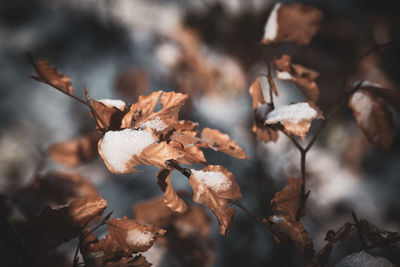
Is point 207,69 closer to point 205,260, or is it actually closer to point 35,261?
point 205,260

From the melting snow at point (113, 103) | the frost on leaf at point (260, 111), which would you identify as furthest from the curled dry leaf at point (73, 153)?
the frost on leaf at point (260, 111)

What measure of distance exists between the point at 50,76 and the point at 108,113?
0.25 ft

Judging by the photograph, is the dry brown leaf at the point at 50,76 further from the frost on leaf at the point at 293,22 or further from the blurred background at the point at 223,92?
the blurred background at the point at 223,92

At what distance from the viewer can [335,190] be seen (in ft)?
4.83

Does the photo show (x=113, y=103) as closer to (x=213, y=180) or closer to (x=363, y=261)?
(x=213, y=180)

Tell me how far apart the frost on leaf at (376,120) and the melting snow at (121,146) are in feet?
1.04

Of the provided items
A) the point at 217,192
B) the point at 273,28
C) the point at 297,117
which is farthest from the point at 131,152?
the point at 273,28

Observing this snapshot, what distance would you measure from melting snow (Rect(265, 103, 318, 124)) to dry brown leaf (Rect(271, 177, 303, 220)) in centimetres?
9

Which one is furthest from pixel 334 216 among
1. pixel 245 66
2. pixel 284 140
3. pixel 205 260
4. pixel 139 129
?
pixel 139 129

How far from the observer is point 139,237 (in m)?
0.33

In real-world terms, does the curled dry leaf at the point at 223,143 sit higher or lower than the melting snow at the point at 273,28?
lower

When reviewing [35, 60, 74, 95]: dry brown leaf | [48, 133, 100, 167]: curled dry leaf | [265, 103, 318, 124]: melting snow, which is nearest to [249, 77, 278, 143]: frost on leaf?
[265, 103, 318, 124]: melting snow

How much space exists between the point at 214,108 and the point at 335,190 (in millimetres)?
873

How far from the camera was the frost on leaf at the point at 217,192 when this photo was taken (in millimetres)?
309
